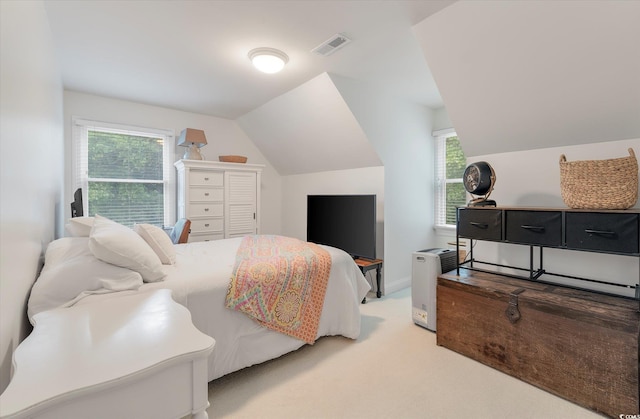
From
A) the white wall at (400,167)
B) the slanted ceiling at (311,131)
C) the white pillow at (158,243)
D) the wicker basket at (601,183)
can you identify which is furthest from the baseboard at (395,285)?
the white pillow at (158,243)

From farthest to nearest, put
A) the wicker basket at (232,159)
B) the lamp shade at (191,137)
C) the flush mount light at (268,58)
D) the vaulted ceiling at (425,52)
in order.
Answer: the wicker basket at (232,159)
the lamp shade at (191,137)
the flush mount light at (268,58)
the vaulted ceiling at (425,52)

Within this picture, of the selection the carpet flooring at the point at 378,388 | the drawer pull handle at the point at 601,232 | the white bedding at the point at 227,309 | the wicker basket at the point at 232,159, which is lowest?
the carpet flooring at the point at 378,388

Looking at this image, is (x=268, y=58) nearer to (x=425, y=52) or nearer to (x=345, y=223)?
(x=425, y=52)

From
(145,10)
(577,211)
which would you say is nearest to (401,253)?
(577,211)

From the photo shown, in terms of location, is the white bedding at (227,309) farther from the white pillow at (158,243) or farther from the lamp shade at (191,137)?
the lamp shade at (191,137)

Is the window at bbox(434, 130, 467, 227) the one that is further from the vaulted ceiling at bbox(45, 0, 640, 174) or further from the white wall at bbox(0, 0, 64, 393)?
the white wall at bbox(0, 0, 64, 393)

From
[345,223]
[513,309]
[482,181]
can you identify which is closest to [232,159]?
[345,223]

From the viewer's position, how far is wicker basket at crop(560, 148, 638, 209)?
1753mm

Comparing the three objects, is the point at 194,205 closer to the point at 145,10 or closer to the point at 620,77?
the point at 145,10

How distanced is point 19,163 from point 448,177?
4206 mm

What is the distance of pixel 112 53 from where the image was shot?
8.57 feet

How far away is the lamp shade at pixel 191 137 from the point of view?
390cm

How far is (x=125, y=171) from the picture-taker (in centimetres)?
395

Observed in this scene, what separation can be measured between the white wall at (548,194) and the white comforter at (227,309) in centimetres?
138
